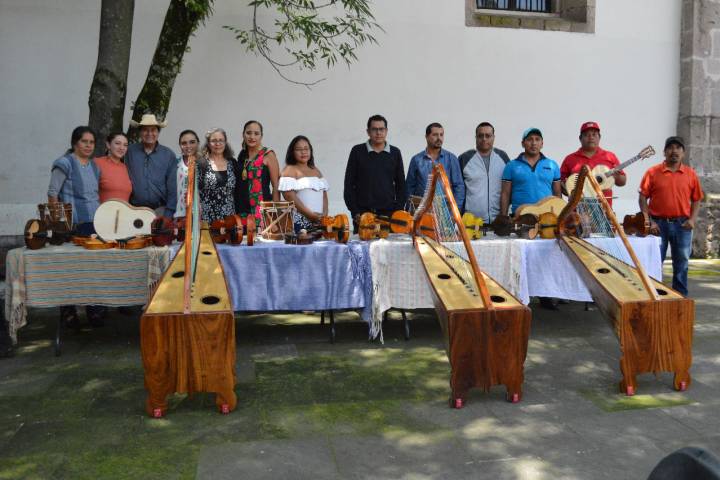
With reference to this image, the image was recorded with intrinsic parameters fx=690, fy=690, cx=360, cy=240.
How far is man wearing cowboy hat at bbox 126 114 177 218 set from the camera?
17.4 ft

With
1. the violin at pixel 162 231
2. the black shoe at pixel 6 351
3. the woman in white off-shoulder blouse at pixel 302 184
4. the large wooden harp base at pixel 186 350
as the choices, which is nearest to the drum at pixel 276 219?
the woman in white off-shoulder blouse at pixel 302 184

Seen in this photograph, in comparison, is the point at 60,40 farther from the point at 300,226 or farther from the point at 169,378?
the point at 169,378

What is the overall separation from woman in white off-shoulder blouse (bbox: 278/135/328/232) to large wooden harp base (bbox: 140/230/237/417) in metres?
1.76

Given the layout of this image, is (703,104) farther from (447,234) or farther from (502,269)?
(447,234)

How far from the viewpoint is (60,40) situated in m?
7.12

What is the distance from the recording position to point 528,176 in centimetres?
545

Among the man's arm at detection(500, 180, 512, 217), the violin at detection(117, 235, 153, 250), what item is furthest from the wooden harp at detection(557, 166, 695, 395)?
the violin at detection(117, 235, 153, 250)

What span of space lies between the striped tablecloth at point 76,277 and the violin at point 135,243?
0.06 m

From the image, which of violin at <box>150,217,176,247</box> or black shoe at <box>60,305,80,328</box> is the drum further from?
black shoe at <box>60,305,80,328</box>

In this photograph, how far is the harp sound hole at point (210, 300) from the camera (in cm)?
349

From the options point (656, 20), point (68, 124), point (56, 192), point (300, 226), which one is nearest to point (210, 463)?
point (300, 226)

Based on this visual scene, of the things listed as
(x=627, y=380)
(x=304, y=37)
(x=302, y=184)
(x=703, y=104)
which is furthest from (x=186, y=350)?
(x=703, y=104)

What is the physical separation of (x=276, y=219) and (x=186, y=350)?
5.53 feet

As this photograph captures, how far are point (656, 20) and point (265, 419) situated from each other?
7.96m
